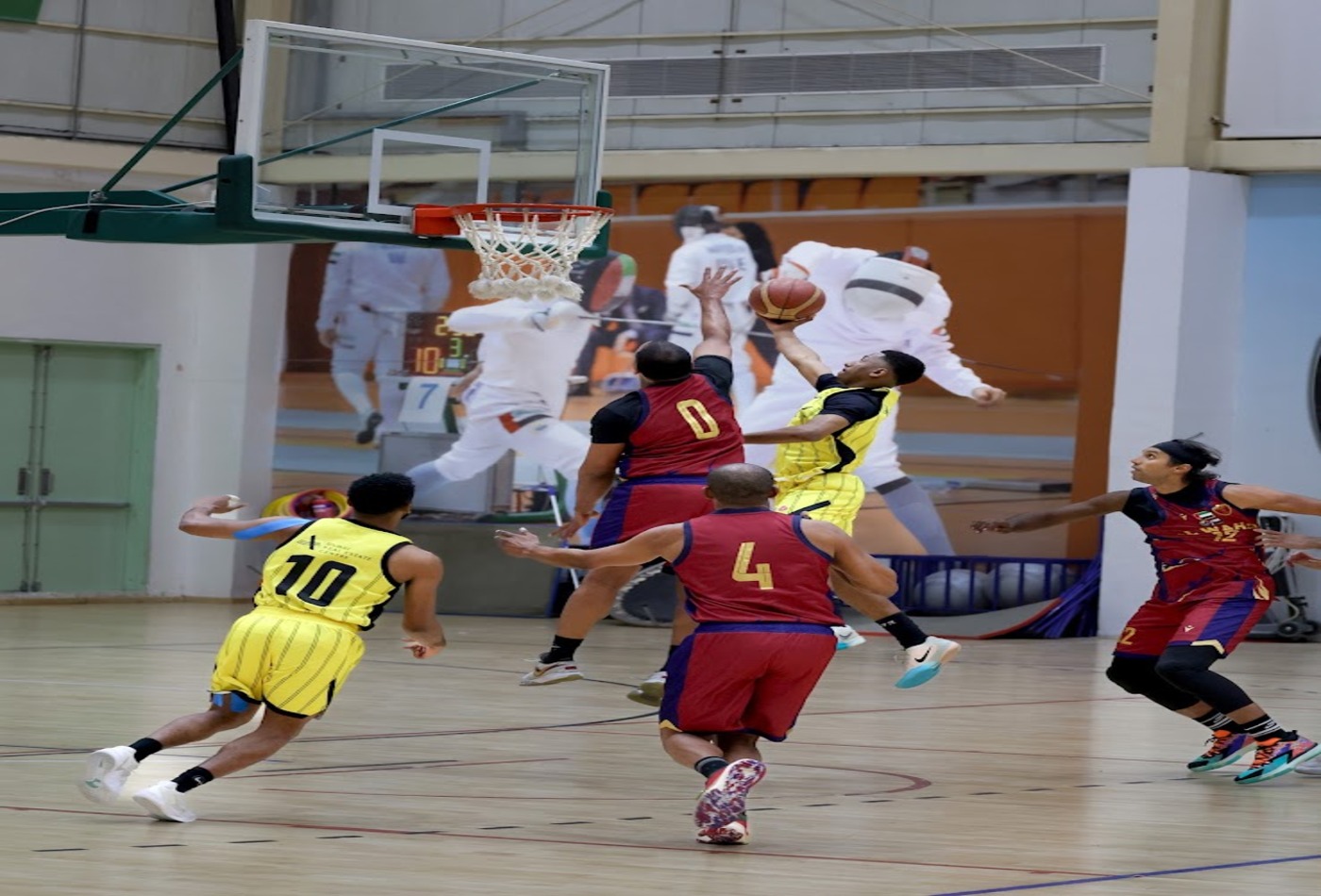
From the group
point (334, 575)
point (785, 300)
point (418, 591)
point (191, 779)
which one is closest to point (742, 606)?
point (418, 591)

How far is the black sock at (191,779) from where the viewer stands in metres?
6.77

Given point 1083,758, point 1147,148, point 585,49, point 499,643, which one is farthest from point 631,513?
point 585,49

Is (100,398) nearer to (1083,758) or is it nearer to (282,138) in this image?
(282,138)

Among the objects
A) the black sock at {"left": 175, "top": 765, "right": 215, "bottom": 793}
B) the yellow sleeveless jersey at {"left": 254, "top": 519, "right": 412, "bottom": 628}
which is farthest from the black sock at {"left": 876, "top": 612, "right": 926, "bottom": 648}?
the black sock at {"left": 175, "top": 765, "right": 215, "bottom": 793}

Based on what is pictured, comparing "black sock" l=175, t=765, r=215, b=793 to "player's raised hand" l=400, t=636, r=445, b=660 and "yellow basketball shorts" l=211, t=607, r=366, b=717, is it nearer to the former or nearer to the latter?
"yellow basketball shorts" l=211, t=607, r=366, b=717

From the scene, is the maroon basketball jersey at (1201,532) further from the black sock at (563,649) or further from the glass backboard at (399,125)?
the glass backboard at (399,125)

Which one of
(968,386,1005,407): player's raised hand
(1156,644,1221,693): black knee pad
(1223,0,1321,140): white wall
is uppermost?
(1223,0,1321,140): white wall

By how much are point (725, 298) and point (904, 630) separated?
9661 millimetres

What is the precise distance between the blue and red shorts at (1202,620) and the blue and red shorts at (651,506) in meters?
2.19

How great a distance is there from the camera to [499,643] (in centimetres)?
1578

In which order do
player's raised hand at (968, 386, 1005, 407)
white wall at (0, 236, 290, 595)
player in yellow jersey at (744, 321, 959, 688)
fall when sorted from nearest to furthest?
player in yellow jersey at (744, 321, 959, 688), player's raised hand at (968, 386, 1005, 407), white wall at (0, 236, 290, 595)

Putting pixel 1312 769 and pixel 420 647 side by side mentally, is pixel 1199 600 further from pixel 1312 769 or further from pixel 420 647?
pixel 420 647

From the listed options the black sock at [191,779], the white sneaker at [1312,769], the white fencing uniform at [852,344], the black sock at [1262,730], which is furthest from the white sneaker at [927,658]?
the white fencing uniform at [852,344]

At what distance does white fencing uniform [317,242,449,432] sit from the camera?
758 inches
